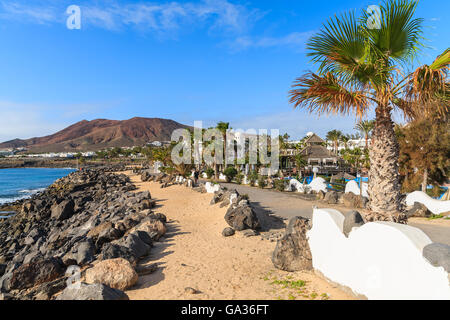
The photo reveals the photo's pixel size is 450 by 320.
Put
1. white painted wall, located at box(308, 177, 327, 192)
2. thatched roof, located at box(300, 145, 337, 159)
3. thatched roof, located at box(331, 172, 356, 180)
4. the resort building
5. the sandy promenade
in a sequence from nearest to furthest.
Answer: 1. the sandy promenade
2. white painted wall, located at box(308, 177, 327, 192)
3. thatched roof, located at box(331, 172, 356, 180)
4. the resort building
5. thatched roof, located at box(300, 145, 337, 159)

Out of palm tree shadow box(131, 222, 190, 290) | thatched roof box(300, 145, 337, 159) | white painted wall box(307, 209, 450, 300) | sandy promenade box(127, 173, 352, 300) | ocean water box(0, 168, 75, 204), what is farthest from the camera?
ocean water box(0, 168, 75, 204)

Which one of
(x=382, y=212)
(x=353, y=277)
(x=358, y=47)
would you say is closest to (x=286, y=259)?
(x=353, y=277)

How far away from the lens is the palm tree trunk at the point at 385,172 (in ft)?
19.6

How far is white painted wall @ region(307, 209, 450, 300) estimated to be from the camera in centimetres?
386

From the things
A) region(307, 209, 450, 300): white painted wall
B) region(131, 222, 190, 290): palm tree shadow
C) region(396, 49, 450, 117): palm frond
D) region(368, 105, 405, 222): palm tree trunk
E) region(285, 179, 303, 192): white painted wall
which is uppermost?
region(396, 49, 450, 117): palm frond

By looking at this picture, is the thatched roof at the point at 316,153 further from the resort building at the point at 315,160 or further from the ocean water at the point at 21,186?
the ocean water at the point at 21,186

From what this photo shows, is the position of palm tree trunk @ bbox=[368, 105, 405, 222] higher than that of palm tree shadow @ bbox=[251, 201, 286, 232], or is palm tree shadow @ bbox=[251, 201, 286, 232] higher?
palm tree trunk @ bbox=[368, 105, 405, 222]

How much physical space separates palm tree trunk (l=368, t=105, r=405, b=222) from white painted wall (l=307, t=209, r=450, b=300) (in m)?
1.03

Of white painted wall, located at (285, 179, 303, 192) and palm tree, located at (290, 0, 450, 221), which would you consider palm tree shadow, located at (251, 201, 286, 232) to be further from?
white painted wall, located at (285, 179, 303, 192)

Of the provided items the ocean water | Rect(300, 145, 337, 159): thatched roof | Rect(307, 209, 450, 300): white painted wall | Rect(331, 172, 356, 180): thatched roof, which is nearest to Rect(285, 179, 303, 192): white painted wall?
Rect(331, 172, 356, 180): thatched roof

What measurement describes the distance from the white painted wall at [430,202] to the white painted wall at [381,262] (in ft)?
35.4

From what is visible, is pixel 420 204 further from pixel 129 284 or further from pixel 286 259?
pixel 129 284

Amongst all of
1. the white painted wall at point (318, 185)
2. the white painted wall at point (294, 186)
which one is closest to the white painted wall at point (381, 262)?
the white painted wall at point (318, 185)

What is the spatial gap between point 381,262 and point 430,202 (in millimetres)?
12001
